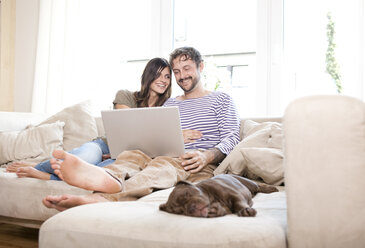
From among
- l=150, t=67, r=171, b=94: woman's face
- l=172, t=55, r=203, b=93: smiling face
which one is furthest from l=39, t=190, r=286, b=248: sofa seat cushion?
l=150, t=67, r=171, b=94: woman's face

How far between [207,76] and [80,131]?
1387 mm

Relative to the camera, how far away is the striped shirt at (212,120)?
200cm

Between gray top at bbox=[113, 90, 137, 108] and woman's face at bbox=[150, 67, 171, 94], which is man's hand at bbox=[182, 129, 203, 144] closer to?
woman's face at bbox=[150, 67, 171, 94]

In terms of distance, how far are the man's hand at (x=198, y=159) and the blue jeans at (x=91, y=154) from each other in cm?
45

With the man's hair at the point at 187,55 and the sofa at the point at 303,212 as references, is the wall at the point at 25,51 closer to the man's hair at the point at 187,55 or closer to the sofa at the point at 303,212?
the man's hair at the point at 187,55

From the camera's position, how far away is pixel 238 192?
114cm

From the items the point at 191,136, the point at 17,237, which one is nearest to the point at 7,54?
the point at 17,237

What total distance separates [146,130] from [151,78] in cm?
85

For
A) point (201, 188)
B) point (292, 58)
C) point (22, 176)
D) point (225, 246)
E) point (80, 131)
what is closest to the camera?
point (225, 246)

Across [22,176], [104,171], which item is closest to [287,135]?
[104,171]

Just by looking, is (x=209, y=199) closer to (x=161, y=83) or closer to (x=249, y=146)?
(x=249, y=146)

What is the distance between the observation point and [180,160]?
5.62ft

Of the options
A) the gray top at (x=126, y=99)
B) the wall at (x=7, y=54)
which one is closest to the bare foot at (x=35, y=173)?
the gray top at (x=126, y=99)

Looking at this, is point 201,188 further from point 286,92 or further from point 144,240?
point 286,92
